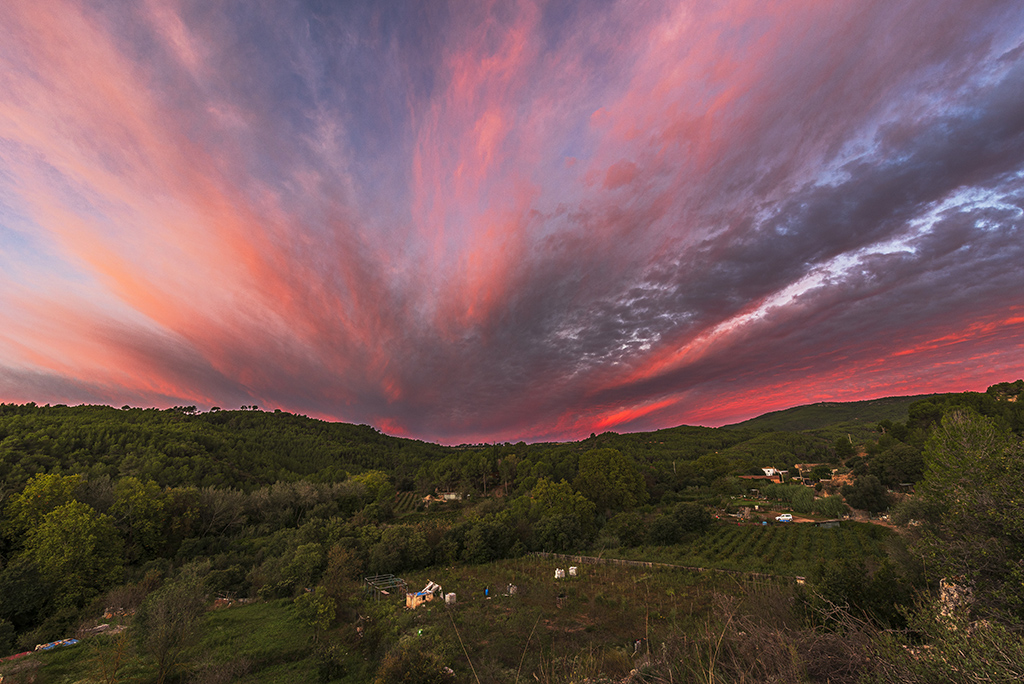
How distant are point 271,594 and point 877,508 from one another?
8052cm

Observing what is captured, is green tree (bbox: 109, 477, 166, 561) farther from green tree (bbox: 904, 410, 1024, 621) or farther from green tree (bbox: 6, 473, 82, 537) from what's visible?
green tree (bbox: 904, 410, 1024, 621)

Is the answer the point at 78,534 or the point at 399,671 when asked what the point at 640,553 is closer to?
the point at 399,671

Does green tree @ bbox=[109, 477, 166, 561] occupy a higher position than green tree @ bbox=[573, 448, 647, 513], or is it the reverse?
green tree @ bbox=[109, 477, 166, 561]

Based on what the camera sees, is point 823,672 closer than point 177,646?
Yes

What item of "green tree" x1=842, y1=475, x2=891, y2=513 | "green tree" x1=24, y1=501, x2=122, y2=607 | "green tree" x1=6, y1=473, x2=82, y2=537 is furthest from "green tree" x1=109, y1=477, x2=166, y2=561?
"green tree" x1=842, y1=475, x2=891, y2=513

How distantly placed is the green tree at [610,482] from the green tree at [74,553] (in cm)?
5450

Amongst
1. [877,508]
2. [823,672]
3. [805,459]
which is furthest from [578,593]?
[805,459]

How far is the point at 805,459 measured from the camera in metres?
112

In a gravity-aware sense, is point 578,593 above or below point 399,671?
below

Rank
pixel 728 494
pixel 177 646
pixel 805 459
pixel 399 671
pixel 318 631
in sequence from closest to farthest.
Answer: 1. pixel 399 671
2. pixel 177 646
3. pixel 318 631
4. pixel 728 494
5. pixel 805 459

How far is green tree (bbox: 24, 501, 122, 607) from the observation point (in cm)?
2789

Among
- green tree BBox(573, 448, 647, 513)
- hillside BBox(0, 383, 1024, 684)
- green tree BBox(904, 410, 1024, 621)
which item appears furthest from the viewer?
green tree BBox(573, 448, 647, 513)

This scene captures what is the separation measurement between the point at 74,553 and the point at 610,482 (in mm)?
62996

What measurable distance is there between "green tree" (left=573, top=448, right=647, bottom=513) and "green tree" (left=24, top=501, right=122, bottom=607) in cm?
5450
